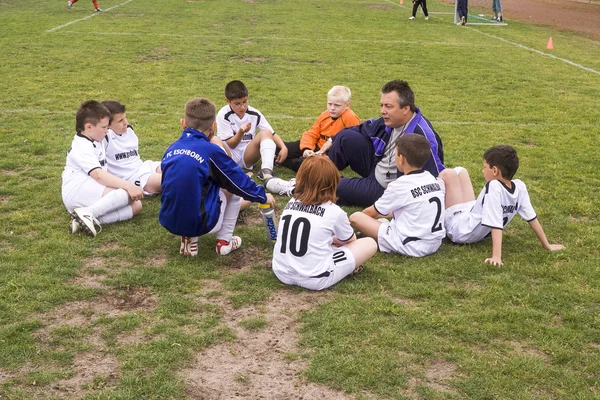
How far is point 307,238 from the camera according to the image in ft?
15.1

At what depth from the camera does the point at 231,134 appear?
297 inches

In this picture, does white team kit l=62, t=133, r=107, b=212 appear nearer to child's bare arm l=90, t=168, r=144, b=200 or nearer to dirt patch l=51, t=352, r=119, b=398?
child's bare arm l=90, t=168, r=144, b=200

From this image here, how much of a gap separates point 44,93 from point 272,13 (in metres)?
16.0

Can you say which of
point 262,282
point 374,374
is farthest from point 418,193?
point 374,374

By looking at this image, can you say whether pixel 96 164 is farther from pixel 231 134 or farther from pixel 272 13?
pixel 272 13

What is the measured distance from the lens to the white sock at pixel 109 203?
5.78 metres

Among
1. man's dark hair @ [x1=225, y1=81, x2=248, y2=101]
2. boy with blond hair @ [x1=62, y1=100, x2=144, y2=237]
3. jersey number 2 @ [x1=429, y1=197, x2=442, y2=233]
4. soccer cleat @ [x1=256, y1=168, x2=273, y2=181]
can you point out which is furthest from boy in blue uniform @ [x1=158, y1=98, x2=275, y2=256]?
soccer cleat @ [x1=256, y1=168, x2=273, y2=181]

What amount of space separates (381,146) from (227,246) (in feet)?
6.46

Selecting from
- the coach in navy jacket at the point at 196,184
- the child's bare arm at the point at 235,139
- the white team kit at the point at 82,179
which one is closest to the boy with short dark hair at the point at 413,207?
the coach in navy jacket at the point at 196,184

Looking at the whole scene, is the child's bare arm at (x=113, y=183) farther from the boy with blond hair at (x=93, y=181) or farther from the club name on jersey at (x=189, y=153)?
the club name on jersey at (x=189, y=153)

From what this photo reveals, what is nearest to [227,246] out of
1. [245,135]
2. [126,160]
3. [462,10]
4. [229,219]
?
[229,219]

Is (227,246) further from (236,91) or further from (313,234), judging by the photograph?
(236,91)

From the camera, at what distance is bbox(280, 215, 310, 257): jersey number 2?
4621mm

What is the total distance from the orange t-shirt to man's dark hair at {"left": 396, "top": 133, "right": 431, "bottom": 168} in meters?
2.14
